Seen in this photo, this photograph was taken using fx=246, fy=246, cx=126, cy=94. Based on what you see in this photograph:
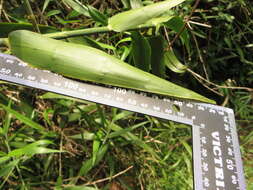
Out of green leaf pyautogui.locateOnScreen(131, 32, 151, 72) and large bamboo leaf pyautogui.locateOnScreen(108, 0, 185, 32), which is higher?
large bamboo leaf pyautogui.locateOnScreen(108, 0, 185, 32)

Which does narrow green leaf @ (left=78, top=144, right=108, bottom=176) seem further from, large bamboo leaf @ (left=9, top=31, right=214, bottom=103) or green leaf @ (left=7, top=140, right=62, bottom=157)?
large bamboo leaf @ (left=9, top=31, right=214, bottom=103)

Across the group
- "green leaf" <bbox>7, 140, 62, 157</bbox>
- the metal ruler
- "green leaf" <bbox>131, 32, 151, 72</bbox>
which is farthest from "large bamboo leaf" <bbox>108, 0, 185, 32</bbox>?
"green leaf" <bbox>7, 140, 62, 157</bbox>

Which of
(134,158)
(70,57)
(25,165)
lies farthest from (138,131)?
(70,57)

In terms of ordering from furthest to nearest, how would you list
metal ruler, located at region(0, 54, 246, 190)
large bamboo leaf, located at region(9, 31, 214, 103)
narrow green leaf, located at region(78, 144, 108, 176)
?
narrow green leaf, located at region(78, 144, 108, 176), metal ruler, located at region(0, 54, 246, 190), large bamboo leaf, located at region(9, 31, 214, 103)

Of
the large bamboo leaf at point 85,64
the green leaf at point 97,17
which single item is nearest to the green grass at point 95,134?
the green leaf at point 97,17

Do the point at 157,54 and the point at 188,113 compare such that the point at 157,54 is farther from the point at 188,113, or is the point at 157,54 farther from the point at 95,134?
the point at 95,134

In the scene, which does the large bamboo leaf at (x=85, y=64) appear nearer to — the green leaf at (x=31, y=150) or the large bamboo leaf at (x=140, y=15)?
the large bamboo leaf at (x=140, y=15)
